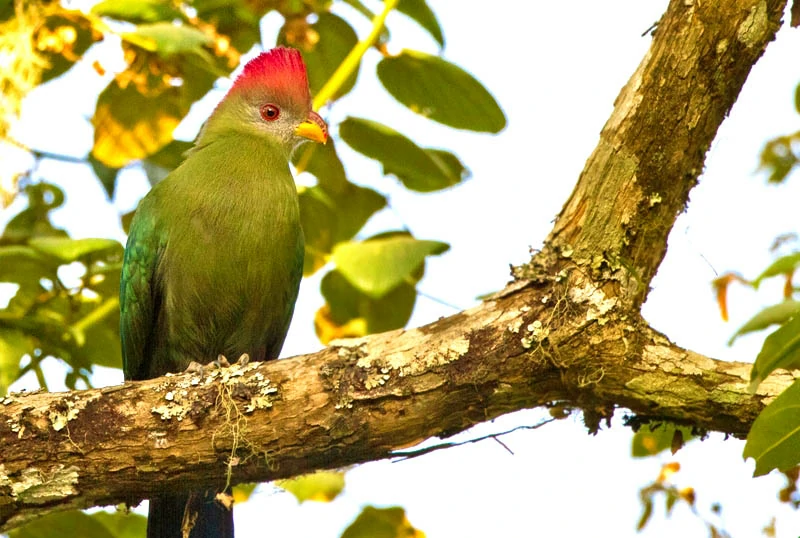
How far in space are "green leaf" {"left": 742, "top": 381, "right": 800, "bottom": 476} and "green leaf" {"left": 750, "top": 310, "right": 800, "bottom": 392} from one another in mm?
70

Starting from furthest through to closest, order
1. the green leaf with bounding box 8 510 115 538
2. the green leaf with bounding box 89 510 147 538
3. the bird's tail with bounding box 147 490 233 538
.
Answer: the green leaf with bounding box 89 510 147 538 → the bird's tail with bounding box 147 490 233 538 → the green leaf with bounding box 8 510 115 538

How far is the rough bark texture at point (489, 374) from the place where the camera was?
10.1 ft

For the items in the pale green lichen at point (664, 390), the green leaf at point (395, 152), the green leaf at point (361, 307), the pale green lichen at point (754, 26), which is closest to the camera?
the pale green lichen at point (664, 390)

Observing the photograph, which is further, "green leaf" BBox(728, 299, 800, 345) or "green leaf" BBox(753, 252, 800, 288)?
"green leaf" BBox(728, 299, 800, 345)

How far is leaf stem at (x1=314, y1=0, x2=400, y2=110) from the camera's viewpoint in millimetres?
4188

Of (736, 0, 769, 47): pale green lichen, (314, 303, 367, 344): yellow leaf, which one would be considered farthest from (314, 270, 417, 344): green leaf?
(736, 0, 769, 47): pale green lichen

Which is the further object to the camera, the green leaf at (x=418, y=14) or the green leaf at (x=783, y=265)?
the green leaf at (x=418, y=14)

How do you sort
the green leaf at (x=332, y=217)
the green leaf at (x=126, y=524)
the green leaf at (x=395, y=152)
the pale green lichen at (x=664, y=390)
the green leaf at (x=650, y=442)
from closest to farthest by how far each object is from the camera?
the pale green lichen at (x=664, y=390) → the green leaf at (x=650, y=442) → the green leaf at (x=126, y=524) → the green leaf at (x=395, y=152) → the green leaf at (x=332, y=217)

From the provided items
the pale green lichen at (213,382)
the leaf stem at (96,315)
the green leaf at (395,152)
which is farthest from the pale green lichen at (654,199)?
the leaf stem at (96,315)

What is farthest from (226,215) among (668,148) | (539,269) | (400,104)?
(668,148)

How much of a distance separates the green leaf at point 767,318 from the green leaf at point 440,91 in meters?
1.47

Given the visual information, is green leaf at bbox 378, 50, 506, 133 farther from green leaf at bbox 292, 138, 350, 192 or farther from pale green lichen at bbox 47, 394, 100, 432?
pale green lichen at bbox 47, 394, 100, 432

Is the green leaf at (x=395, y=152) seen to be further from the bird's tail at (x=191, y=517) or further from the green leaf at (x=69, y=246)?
the bird's tail at (x=191, y=517)

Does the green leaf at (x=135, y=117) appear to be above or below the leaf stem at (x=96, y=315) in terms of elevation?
above
